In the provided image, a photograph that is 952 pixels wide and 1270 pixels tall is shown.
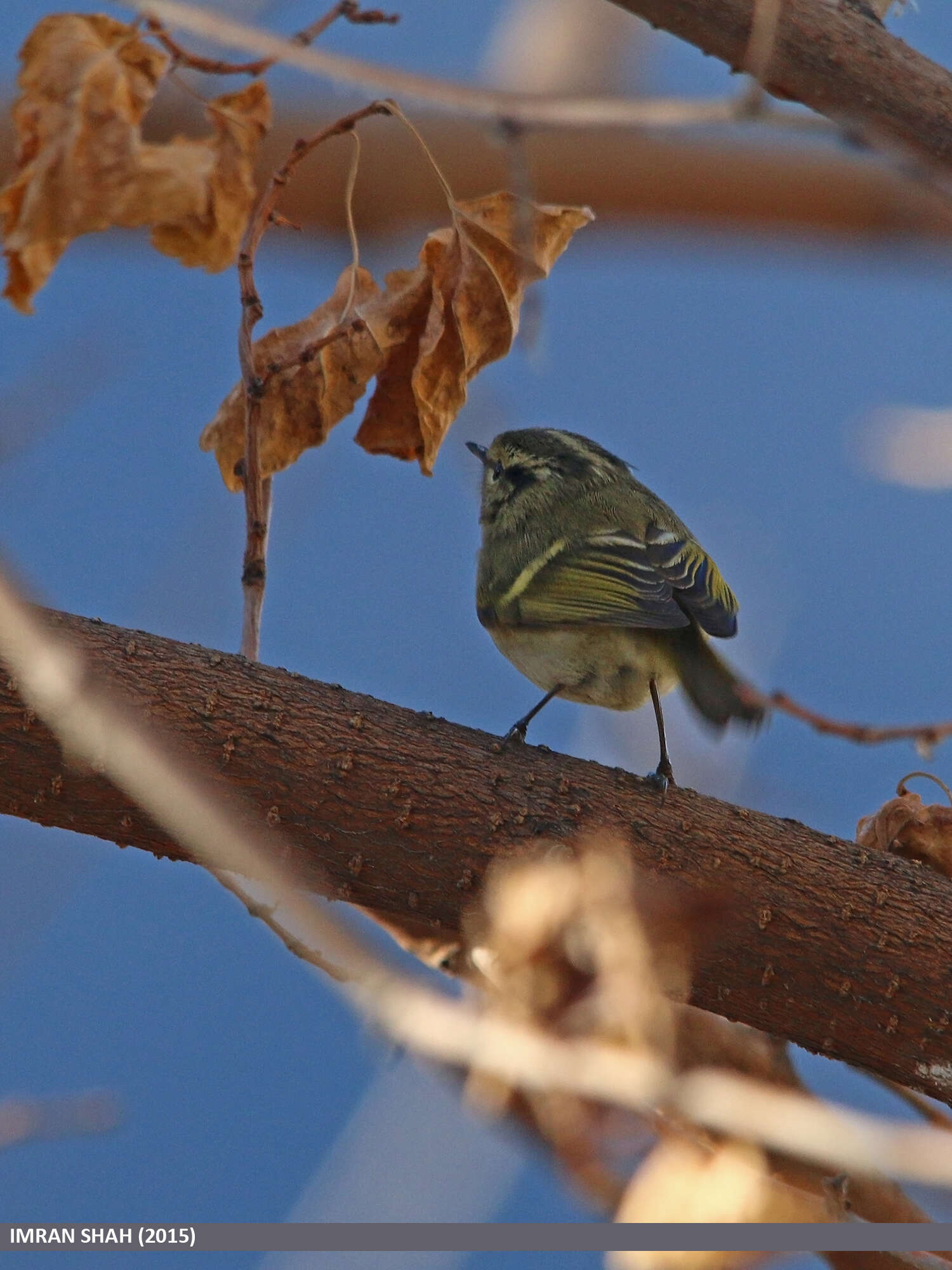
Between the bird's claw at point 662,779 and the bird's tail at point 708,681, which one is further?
the bird's tail at point 708,681

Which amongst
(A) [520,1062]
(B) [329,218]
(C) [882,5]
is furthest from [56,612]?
(B) [329,218]

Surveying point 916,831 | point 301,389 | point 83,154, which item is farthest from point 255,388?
point 916,831

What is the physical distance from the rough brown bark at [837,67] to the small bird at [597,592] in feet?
Result: 3.53

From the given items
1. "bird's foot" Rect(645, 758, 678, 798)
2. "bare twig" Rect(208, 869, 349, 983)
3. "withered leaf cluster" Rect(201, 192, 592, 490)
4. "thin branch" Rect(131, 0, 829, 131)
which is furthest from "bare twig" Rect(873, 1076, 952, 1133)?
"thin branch" Rect(131, 0, 829, 131)

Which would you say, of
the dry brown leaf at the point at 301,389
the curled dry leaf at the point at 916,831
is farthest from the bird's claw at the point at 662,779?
the dry brown leaf at the point at 301,389

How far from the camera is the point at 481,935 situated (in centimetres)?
267

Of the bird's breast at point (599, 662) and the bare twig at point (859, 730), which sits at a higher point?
the bare twig at point (859, 730)

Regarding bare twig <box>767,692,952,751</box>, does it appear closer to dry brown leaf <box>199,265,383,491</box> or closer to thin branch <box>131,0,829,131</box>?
thin branch <box>131,0,829,131</box>

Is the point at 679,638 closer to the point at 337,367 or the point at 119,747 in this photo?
the point at 337,367

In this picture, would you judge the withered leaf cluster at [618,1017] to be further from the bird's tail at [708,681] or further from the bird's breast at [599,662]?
the bird's breast at [599,662]

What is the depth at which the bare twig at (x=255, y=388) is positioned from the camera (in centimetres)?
262

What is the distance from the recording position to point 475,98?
1.45m

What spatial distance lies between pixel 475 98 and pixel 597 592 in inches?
70.9

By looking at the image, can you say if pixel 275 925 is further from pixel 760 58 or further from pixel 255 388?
pixel 760 58
